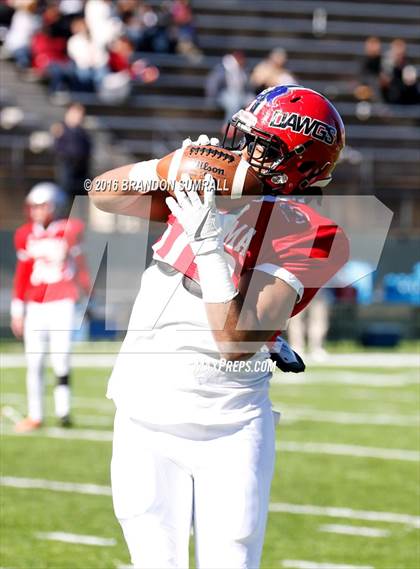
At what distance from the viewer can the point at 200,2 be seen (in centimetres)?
2062

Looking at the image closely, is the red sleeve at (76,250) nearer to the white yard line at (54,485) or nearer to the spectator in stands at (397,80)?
the white yard line at (54,485)

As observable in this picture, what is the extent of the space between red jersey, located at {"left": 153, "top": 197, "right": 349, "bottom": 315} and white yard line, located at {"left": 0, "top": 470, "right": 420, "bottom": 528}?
347 cm

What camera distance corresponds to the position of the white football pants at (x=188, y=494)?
300 centimetres

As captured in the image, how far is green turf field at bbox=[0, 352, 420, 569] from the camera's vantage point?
5652mm

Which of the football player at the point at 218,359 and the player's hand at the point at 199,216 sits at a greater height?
the player's hand at the point at 199,216

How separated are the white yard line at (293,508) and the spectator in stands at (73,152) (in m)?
8.35

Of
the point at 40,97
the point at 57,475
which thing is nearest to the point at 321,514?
the point at 57,475

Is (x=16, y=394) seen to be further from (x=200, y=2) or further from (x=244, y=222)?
(x=200, y=2)

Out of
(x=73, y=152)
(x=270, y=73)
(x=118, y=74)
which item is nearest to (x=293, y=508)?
(x=73, y=152)

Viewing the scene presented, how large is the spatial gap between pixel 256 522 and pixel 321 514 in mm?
3558

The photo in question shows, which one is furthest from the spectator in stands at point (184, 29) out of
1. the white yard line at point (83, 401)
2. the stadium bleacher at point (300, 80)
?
the white yard line at point (83, 401)

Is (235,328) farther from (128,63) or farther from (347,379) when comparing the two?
(128,63)

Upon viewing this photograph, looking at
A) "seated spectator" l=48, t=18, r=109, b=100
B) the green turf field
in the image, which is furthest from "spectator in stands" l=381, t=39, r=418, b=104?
the green turf field

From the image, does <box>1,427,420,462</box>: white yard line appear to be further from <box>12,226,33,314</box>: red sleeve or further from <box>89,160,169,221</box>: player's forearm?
<box>89,160,169,221</box>: player's forearm
